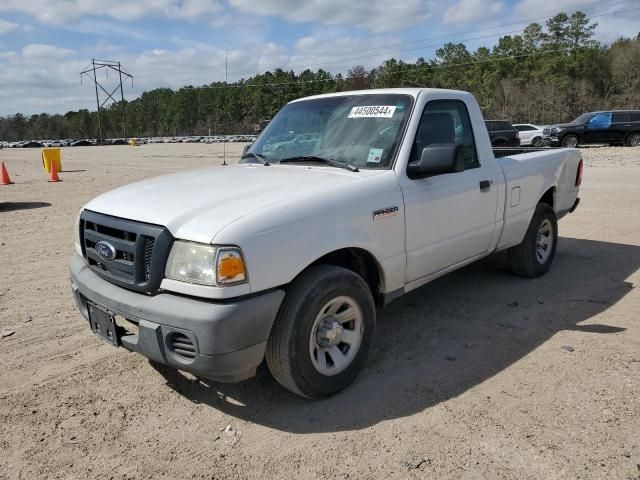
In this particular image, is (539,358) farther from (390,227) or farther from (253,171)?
(253,171)

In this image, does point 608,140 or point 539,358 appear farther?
point 608,140

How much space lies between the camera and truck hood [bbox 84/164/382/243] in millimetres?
2779

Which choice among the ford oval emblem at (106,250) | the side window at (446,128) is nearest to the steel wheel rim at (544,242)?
the side window at (446,128)

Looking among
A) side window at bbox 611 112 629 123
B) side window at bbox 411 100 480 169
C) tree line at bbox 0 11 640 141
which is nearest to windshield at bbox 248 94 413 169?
side window at bbox 411 100 480 169

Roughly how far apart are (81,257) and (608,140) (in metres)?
26.4

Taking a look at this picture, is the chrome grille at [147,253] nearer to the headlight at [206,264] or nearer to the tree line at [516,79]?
the headlight at [206,264]

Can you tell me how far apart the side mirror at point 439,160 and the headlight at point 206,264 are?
4.98 feet

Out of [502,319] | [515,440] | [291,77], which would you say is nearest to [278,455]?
[515,440]

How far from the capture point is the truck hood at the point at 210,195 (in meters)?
2.78

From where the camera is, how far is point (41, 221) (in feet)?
30.0

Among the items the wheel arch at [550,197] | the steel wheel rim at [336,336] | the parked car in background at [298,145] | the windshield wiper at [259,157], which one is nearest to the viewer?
the steel wheel rim at [336,336]

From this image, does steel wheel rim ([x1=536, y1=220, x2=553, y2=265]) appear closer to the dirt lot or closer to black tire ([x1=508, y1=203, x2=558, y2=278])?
black tire ([x1=508, y1=203, x2=558, y2=278])

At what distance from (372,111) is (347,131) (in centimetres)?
24

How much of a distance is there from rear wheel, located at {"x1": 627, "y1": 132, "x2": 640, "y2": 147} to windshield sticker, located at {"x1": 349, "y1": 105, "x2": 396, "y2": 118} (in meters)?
25.1
